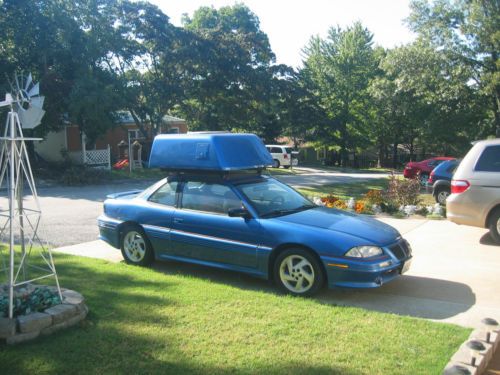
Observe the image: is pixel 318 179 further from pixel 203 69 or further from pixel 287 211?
pixel 287 211

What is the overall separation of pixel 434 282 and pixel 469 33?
24235 mm

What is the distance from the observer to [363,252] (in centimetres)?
570

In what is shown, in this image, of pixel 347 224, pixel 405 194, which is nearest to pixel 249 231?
pixel 347 224

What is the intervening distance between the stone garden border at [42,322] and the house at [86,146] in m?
22.5

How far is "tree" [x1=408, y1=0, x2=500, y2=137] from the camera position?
1028 inches

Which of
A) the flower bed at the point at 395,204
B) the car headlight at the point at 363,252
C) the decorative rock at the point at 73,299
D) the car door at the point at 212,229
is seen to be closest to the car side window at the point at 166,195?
the car door at the point at 212,229

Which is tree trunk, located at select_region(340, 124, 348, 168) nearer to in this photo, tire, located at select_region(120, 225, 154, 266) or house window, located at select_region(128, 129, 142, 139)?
house window, located at select_region(128, 129, 142, 139)

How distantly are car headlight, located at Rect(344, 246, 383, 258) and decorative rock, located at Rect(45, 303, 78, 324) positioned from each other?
294 centimetres

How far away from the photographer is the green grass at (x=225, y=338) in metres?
3.99

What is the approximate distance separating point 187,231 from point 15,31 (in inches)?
796

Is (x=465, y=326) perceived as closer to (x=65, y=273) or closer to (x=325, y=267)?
(x=325, y=267)

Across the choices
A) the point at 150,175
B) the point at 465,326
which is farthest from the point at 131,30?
the point at 465,326

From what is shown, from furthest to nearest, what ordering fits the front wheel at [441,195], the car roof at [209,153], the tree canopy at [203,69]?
the tree canopy at [203,69]
the front wheel at [441,195]
the car roof at [209,153]

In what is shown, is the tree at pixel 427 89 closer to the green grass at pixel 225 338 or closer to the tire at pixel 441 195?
the tire at pixel 441 195
